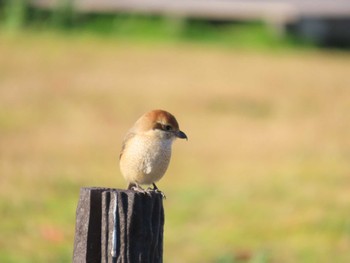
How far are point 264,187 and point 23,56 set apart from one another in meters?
7.90

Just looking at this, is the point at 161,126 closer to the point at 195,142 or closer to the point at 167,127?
the point at 167,127

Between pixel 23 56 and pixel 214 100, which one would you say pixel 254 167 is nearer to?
pixel 214 100

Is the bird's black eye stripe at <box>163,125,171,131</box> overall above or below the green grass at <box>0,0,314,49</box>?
below

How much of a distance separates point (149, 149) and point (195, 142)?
340 inches

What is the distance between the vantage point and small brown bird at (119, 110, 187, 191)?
6031 millimetres

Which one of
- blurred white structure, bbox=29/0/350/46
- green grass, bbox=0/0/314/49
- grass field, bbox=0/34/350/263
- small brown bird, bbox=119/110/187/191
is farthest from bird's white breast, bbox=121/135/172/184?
blurred white structure, bbox=29/0/350/46

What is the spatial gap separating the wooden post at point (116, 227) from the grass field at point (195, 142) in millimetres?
3371

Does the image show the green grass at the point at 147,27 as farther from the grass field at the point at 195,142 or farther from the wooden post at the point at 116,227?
the wooden post at the point at 116,227

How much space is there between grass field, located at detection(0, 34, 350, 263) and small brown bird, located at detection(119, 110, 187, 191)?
205 centimetres

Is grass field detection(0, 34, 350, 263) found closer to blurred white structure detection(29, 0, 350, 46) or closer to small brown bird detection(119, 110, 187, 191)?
blurred white structure detection(29, 0, 350, 46)

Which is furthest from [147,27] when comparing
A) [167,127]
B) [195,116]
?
[167,127]

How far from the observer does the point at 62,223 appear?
412 inches

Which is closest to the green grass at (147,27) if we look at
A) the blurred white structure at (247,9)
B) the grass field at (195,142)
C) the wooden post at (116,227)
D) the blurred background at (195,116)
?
the blurred background at (195,116)

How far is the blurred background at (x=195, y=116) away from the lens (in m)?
10.4
